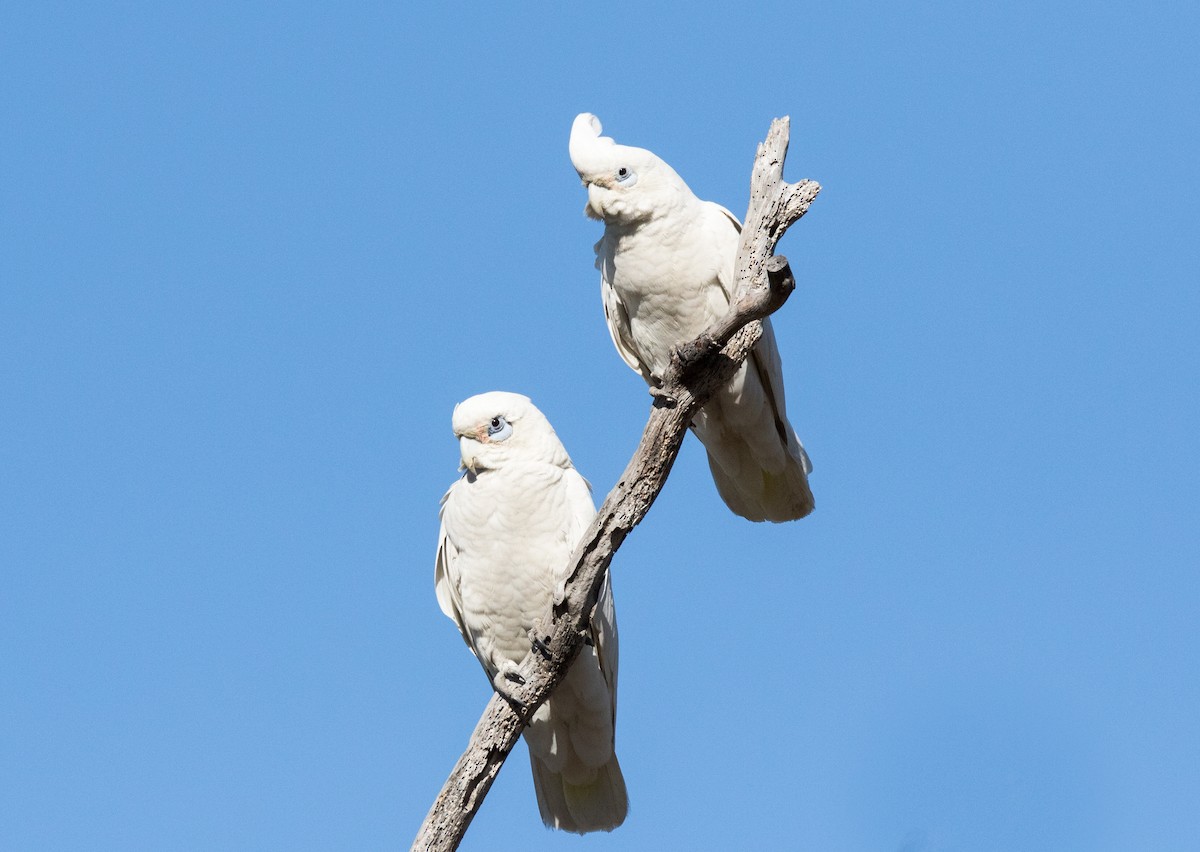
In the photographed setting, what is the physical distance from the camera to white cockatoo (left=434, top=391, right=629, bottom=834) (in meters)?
7.94

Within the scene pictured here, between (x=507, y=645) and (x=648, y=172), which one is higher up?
(x=648, y=172)

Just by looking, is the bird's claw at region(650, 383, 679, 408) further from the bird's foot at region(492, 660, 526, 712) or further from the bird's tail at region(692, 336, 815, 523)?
the bird's foot at region(492, 660, 526, 712)

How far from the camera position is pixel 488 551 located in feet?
26.3

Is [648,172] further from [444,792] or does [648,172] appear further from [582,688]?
[444,792]

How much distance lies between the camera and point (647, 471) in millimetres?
7719

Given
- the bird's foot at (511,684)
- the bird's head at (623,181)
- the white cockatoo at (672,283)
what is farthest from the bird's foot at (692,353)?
the bird's foot at (511,684)

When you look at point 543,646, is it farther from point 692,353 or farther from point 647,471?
point 692,353

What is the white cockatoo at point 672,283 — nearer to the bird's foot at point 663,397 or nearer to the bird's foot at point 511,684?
the bird's foot at point 663,397

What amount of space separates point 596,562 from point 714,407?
175cm

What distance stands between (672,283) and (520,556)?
1.80 metres

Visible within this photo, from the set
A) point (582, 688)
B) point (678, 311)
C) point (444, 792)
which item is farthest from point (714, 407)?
point (444, 792)

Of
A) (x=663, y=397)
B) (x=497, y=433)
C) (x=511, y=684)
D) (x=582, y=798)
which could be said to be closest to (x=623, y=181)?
(x=663, y=397)

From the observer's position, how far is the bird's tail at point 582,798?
28.2 feet

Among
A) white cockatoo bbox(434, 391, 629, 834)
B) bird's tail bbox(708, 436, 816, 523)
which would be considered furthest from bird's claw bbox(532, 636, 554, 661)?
bird's tail bbox(708, 436, 816, 523)
